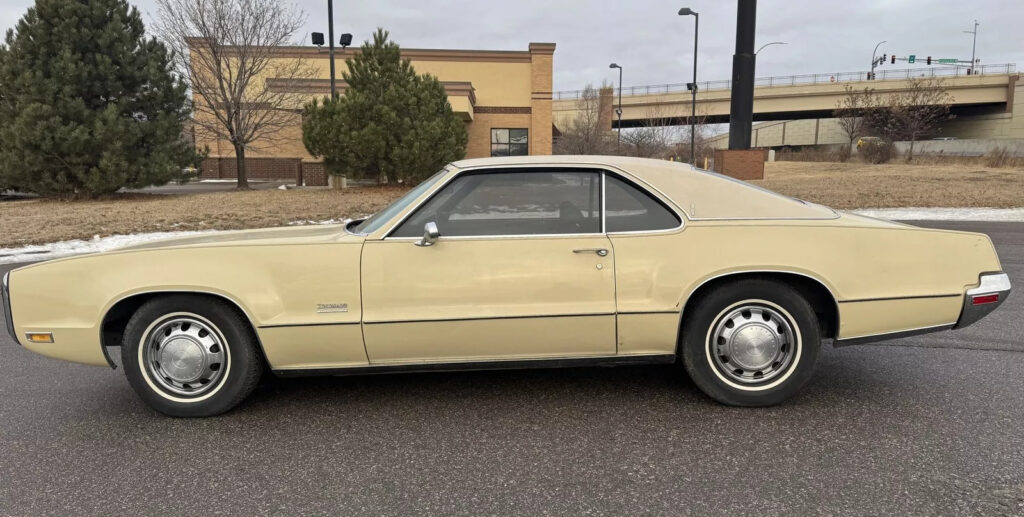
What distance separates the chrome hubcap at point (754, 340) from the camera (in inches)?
138

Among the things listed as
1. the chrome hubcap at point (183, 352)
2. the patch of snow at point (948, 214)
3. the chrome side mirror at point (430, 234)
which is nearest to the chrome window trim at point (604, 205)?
the chrome side mirror at point (430, 234)

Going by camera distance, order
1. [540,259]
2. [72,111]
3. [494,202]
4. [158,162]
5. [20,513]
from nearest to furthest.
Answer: [20,513] → [540,259] → [494,202] → [72,111] → [158,162]

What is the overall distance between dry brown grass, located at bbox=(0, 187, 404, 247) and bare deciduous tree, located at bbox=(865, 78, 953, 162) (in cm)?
3607

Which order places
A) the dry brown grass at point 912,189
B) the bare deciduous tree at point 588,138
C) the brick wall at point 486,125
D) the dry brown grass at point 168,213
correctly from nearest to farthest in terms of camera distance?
the dry brown grass at point 168,213 < the dry brown grass at point 912,189 < the brick wall at point 486,125 < the bare deciduous tree at point 588,138

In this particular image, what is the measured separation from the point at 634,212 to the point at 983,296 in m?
1.94

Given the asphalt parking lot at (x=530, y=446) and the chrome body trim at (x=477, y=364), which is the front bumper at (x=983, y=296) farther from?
the chrome body trim at (x=477, y=364)

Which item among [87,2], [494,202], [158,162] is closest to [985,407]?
[494,202]

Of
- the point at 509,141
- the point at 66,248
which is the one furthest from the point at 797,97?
the point at 66,248

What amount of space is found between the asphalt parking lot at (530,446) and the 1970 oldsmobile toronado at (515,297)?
0.83ft

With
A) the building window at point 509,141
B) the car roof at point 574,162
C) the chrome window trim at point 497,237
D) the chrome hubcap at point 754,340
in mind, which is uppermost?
the building window at point 509,141

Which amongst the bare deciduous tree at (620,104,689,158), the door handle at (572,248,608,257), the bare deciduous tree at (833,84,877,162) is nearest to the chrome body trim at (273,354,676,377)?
the door handle at (572,248,608,257)

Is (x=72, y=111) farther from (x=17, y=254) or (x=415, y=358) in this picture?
(x=415, y=358)

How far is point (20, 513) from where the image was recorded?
260 cm

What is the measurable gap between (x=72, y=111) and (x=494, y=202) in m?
20.2
